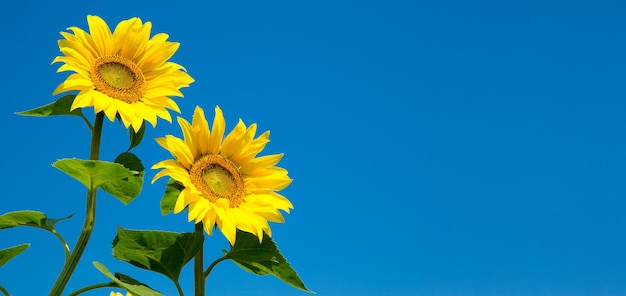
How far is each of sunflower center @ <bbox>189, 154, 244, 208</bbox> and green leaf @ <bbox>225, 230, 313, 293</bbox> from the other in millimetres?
179

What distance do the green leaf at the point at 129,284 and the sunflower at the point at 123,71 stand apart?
21.8 inches

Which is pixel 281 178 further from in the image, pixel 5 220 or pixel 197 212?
pixel 5 220

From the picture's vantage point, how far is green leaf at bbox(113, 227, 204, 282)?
7.88 feet

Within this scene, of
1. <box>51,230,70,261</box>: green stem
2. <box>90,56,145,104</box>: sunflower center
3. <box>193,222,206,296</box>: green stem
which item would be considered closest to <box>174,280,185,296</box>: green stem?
<box>193,222,206,296</box>: green stem

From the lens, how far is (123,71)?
2805 millimetres

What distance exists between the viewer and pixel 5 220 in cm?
251

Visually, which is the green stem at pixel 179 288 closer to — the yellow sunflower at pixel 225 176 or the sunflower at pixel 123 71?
the yellow sunflower at pixel 225 176

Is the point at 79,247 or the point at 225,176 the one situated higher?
the point at 225,176

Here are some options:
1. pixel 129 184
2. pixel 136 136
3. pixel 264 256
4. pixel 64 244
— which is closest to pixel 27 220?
pixel 64 244

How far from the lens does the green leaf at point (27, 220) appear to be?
2486 mm

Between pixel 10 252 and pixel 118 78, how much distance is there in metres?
0.87

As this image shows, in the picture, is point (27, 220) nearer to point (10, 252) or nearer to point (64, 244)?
point (64, 244)

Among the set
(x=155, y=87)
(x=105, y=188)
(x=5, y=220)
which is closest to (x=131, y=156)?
(x=105, y=188)

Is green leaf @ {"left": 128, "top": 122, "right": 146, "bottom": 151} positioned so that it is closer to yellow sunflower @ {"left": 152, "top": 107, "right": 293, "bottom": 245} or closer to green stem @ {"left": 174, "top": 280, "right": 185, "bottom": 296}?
yellow sunflower @ {"left": 152, "top": 107, "right": 293, "bottom": 245}
